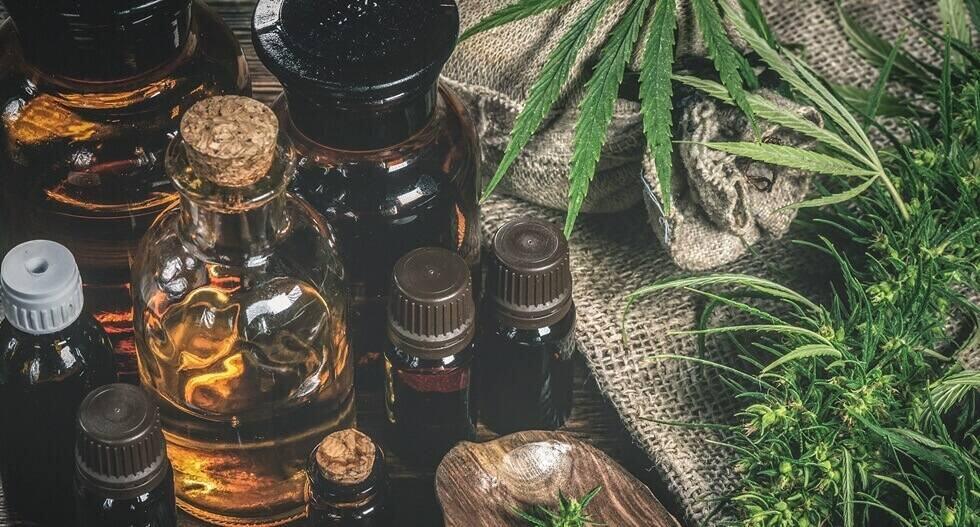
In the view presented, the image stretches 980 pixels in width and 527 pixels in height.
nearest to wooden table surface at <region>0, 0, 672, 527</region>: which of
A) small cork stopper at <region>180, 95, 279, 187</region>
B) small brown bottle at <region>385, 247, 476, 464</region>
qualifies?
small brown bottle at <region>385, 247, 476, 464</region>

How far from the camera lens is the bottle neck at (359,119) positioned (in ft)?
3.29

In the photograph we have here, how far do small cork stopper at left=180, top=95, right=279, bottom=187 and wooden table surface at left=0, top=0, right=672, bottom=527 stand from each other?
0.36 metres

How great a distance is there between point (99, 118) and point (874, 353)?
614 millimetres

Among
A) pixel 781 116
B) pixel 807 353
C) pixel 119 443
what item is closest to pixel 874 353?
pixel 807 353

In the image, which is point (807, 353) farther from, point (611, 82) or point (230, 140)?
point (230, 140)

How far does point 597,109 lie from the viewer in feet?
3.41

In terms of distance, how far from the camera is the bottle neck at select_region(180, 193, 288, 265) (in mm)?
950

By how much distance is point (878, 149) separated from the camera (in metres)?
1.29

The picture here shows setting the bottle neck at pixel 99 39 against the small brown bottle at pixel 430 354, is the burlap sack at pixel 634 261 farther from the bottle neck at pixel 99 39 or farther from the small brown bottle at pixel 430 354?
the bottle neck at pixel 99 39

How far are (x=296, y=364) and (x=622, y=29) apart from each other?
36 cm

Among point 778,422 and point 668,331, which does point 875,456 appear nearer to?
point 778,422

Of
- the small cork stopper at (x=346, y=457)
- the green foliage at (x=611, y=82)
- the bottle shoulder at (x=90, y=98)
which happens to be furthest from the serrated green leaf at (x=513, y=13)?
the small cork stopper at (x=346, y=457)

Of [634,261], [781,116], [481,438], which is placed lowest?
[481,438]

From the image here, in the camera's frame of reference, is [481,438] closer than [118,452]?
No
